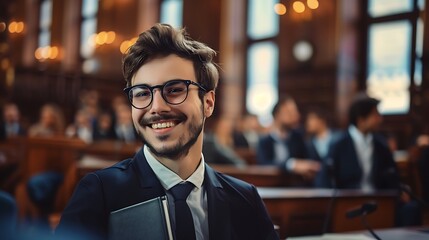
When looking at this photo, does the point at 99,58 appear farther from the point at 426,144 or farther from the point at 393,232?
the point at 393,232

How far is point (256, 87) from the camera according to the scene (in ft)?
33.2

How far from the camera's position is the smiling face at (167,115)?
3.80 ft

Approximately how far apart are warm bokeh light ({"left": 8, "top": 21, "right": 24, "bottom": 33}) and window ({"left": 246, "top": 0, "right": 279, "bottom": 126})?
19.6 ft

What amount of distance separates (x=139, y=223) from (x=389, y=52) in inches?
301

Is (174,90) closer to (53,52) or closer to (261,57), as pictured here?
(53,52)

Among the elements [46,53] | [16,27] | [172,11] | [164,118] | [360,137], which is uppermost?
[172,11]

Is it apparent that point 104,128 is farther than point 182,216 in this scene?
Yes

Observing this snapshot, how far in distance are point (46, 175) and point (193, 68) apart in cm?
321

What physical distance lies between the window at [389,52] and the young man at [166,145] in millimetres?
6801

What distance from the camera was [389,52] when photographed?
8023mm

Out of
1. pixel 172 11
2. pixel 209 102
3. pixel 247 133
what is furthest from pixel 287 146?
pixel 172 11

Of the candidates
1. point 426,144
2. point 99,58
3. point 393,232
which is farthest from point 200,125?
point 99,58

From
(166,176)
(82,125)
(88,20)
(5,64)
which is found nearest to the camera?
(166,176)

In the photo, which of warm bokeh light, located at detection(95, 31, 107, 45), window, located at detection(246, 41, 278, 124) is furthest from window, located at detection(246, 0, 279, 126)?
warm bokeh light, located at detection(95, 31, 107, 45)
